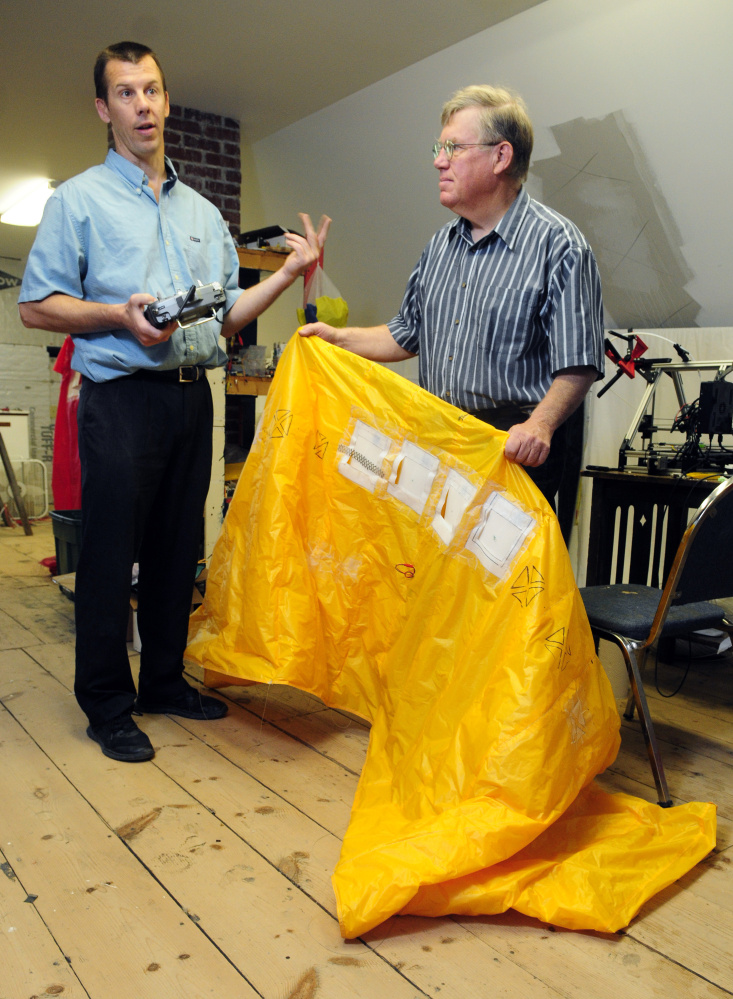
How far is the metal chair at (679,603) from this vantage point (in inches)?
59.4

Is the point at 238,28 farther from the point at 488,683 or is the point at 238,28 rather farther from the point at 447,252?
the point at 488,683

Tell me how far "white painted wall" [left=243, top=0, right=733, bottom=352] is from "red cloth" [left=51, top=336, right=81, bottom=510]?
1.80m

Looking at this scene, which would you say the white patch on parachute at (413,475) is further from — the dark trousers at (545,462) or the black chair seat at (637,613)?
the black chair seat at (637,613)

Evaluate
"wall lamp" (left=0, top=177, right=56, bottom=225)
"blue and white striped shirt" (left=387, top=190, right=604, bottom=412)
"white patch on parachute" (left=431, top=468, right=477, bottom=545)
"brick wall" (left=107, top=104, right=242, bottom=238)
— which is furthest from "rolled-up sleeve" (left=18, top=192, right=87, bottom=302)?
"wall lamp" (left=0, top=177, right=56, bottom=225)

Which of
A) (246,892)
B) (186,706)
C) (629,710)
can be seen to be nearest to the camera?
(246,892)

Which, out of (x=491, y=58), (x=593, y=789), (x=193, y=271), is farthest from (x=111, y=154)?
(x=491, y=58)

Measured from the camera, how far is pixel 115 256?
5.71 feet

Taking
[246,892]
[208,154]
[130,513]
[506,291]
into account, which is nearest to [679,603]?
[506,291]

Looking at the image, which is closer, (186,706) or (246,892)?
(246,892)

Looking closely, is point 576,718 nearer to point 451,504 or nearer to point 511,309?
point 451,504

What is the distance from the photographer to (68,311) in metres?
1.67

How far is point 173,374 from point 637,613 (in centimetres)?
118

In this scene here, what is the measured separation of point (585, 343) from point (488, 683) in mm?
706

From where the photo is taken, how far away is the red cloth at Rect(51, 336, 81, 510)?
3098 mm
